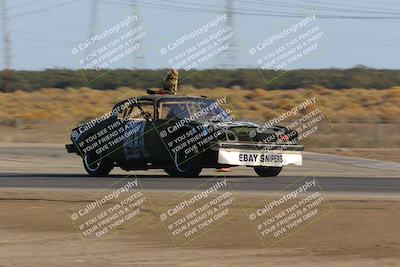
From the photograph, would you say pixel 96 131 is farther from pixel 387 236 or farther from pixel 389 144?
pixel 389 144

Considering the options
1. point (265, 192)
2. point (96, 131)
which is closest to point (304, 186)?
point (265, 192)

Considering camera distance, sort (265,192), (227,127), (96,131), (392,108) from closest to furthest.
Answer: (265,192)
(227,127)
(96,131)
(392,108)

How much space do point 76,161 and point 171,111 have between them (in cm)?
771

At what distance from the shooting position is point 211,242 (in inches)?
469

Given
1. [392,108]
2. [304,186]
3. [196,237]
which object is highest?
[196,237]

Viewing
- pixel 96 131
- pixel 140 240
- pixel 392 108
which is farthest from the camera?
pixel 392 108

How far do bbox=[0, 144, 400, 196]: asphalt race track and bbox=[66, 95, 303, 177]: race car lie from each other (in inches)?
12.0

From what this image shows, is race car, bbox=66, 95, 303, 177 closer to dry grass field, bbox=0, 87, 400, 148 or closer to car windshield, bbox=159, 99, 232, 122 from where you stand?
car windshield, bbox=159, 99, 232, 122

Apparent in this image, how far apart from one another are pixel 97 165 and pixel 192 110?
2440 mm

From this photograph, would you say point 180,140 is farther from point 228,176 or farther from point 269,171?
point 269,171

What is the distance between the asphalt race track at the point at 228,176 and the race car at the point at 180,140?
31 cm

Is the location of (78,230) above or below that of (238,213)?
above

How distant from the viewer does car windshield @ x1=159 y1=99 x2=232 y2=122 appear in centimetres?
1997

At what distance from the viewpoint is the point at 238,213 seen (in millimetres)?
14211
